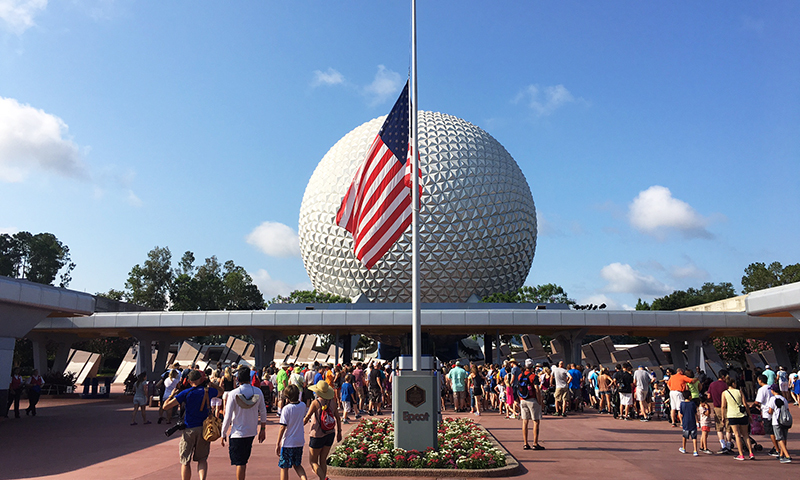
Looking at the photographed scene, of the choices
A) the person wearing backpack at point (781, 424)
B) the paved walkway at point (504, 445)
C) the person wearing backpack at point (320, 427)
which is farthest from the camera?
the person wearing backpack at point (781, 424)

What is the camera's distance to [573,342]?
98.9 feet

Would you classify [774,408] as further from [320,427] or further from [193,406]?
[193,406]

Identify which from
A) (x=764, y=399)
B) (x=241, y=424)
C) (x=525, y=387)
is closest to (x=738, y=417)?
(x=764, y=399)

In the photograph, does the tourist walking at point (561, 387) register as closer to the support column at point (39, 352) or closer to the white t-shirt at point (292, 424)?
the white t-shirt at point (292, 424)

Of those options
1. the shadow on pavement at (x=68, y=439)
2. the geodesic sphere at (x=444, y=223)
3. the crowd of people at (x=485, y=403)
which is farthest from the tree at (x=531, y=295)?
the shadow on pavement at (x=68, y=439)

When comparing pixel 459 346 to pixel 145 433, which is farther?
pixel 459 346

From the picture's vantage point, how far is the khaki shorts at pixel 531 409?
11.3m

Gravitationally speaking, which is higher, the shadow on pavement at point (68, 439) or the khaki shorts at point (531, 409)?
the khaki shorts at point (531, 409)

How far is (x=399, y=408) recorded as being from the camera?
1018 centimetres

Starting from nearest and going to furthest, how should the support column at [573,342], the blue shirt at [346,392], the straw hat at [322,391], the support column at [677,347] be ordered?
1. the straw hat at [322,391]
2. the blue shirt at [346,392]
3. the support column at [573,342]
4. the support column at [677,347]

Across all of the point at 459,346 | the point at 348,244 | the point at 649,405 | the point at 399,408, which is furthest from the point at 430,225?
the point at 399,408

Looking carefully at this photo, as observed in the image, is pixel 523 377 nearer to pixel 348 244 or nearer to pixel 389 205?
pixel 389 205

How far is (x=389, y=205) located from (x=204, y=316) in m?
19.7

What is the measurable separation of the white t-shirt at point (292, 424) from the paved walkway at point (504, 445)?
1815mm
